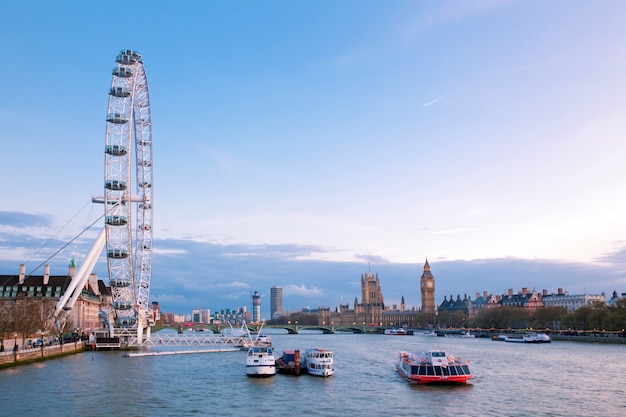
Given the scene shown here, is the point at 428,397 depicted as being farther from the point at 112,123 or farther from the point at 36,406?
the point at 112,123

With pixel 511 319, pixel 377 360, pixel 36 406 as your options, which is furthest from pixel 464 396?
pixel 511 319

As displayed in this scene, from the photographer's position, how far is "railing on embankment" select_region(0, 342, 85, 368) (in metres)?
58.4

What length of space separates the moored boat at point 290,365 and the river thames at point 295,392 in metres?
1.36

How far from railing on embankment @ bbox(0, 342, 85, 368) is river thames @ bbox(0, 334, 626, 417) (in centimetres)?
102

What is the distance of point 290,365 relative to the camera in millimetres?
60062

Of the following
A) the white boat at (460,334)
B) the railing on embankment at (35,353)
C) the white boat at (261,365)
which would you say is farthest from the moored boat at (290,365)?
the white boat at (460,334)

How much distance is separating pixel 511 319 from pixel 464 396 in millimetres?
137620

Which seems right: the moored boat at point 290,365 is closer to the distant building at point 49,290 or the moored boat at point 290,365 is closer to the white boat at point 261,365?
the white boat at point 261,365

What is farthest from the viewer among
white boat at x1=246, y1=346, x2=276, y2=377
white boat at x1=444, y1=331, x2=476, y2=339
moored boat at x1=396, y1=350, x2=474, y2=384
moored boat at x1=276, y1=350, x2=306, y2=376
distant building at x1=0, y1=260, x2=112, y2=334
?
white boat at x1=444, y1=331, x2=476, y2=339

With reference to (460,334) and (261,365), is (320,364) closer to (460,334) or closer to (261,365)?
(261,365)

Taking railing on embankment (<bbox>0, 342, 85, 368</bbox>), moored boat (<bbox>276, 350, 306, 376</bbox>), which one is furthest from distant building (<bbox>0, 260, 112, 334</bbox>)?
moored boat (<bbox>276, 350, 306, 376</bbox>)

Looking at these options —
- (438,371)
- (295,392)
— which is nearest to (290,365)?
(295,392)

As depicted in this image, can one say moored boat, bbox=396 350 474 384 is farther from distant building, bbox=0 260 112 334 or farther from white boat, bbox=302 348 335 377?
distant building, bbox=0 260 112 334

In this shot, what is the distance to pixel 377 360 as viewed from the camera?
83125mm
